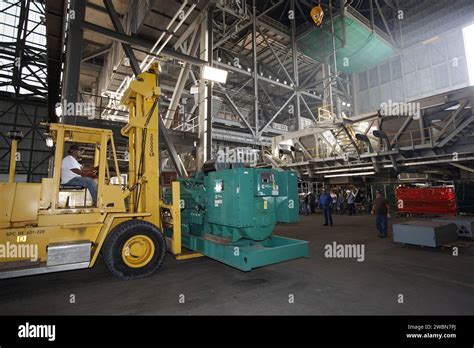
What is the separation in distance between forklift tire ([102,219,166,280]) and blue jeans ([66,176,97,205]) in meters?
0.78

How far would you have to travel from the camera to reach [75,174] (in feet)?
14.9

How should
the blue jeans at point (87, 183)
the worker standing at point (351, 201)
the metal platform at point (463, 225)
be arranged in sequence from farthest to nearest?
1. the worker standing at point (351, 201)
2. the metal platform at point (463, 225)
3. the blue jeans at point (87, 183)

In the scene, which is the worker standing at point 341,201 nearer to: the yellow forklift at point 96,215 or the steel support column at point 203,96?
the steel support column at point 203,96

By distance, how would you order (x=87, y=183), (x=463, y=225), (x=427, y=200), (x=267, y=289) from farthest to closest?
(x=427, y=200) < (x=463, y=225) < (x=87, y=183) < (x=267, y=289)

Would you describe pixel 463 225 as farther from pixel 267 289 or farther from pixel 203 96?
pixel 203 96

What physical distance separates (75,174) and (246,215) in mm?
3218

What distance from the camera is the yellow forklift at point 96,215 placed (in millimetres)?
3943

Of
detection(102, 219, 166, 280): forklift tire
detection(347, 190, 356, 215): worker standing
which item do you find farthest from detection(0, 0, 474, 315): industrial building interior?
detection(347, 190, 356, 215): worker standing

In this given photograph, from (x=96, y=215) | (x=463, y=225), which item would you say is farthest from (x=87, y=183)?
(x=463, y=225)

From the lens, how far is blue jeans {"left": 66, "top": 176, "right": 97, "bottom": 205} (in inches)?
179

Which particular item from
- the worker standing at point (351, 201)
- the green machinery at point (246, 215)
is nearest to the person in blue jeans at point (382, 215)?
the green machinery at point (246, 215)

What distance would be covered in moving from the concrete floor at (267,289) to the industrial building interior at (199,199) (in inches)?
1.4

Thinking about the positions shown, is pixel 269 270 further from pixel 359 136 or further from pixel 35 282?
pixel 359 136
